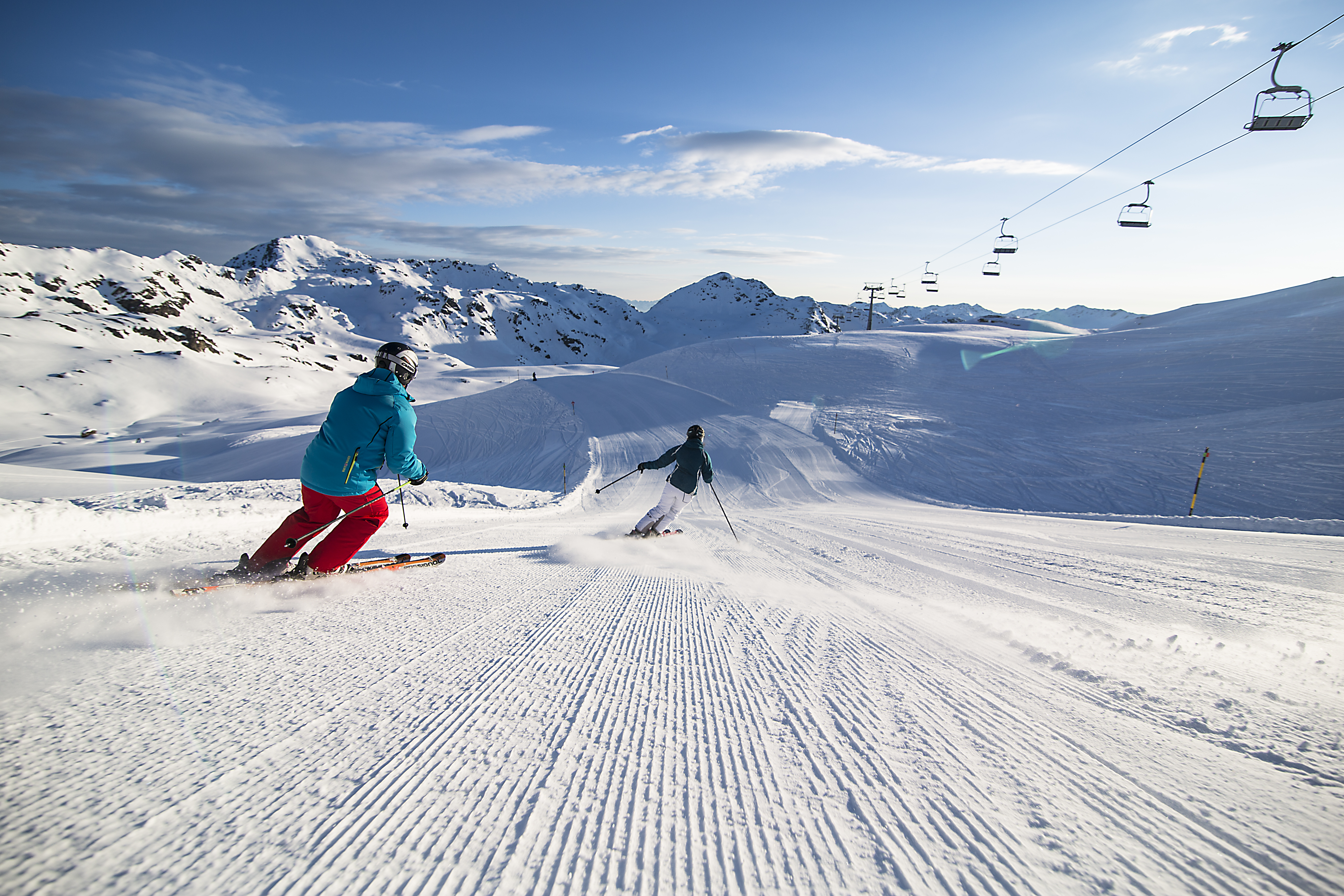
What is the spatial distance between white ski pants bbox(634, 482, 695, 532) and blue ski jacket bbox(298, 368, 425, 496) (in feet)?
14.6

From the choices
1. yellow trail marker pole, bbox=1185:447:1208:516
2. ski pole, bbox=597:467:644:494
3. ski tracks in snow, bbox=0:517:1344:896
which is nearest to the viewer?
ski tracks in snow, bbox=0:517:1344:896

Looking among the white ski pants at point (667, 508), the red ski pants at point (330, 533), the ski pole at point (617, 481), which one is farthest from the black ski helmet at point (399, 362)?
the white ski pants at point (667, 508)

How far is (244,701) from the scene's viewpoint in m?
2.23

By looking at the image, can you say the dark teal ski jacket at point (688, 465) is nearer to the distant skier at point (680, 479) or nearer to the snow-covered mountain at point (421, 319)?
the distant skier at point (680, 479)

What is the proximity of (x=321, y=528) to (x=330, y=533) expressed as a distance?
Answer: 95mm

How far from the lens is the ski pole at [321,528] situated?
4.09 meters

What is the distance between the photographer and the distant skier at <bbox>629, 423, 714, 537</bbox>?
27.3 ft

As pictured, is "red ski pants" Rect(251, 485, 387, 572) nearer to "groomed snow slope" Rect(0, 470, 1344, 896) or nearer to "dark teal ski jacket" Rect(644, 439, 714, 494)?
"groomed snow slope" Rect(0, 470, 1344, 896)

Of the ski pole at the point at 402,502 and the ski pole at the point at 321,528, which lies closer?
the ski pole at the point at 321,528

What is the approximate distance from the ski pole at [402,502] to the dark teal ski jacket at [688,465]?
3.48 m

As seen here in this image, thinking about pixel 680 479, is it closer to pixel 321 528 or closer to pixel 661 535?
pixel 661 535

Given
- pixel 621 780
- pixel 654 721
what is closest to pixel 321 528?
pixel 654 721

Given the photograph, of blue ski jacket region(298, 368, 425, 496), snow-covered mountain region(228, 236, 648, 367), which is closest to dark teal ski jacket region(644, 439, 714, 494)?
blue ski jacket region(298, 368, 425, 496)

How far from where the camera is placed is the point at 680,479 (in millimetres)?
8453
